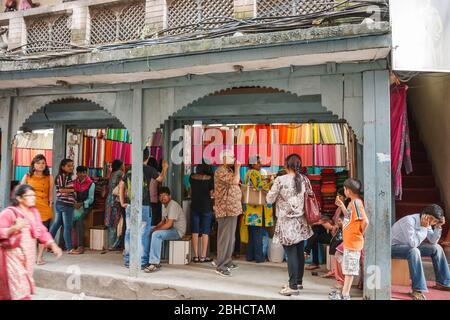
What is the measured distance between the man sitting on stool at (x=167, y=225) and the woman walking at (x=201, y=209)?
32 cm

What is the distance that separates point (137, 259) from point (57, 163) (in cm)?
431

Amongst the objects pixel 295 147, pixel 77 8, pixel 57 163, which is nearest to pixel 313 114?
pixel 295 147

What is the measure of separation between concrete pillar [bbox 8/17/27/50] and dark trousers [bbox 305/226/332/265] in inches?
289

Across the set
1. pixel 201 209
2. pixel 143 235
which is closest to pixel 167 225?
pixel 143 235

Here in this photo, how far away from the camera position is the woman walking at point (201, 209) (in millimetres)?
7383

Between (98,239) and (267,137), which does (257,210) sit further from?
(98,239)

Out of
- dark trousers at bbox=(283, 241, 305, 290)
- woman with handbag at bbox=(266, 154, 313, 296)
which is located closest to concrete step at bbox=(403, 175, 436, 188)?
woman with handbag at bbox=(266, 154, 313, 296)

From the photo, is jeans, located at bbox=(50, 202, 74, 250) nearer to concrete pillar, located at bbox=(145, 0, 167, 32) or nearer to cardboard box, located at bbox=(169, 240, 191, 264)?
cardboard box, located at bbox=(169, 240, 191, 264)

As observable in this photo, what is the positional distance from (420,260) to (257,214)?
9.35 ft

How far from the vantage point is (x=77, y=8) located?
796cm

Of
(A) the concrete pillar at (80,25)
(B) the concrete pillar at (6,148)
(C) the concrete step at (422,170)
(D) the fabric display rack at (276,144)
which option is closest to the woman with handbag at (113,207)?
(D) the fabric display rack at (276,144)

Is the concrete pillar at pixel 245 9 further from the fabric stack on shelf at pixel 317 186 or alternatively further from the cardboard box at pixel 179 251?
the cardboard box at pixel 179 251

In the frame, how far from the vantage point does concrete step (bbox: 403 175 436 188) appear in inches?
332
